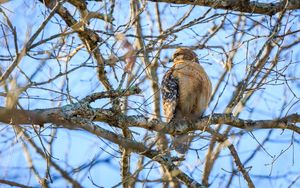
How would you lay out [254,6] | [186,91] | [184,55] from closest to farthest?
[254,6] < [186,91] < [184,55]

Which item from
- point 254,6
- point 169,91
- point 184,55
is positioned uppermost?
point 184,55

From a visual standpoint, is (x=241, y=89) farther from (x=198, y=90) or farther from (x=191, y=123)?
(x=198, y=90)

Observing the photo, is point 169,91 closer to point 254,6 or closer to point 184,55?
point 184,55

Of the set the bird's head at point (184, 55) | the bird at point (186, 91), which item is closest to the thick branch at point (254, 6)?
the bird at point (186, 91)

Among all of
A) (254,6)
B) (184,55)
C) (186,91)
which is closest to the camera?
(254,6)

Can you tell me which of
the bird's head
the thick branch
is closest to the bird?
the bird's head

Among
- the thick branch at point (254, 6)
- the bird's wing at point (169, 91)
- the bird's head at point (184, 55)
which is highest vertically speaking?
the bird's head at point (184, 55)

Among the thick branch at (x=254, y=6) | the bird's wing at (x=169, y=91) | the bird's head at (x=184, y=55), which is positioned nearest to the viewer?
the thick branch at (x=254, y=6)

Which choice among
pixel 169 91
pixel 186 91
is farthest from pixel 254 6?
pixel 169 91

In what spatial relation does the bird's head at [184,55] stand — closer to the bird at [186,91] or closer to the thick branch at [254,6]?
the bird at [186,91]

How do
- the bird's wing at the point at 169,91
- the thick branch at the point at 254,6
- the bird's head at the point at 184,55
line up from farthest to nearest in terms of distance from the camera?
the bird's head at the point at 184,55 < the bird's wing at the point at 169,91 < the thick branch at the point at 254,6

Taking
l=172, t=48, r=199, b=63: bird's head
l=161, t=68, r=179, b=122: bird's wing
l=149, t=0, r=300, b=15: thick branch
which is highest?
l=172, t=48, r=199, b=63: bird's head

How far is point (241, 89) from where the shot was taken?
14.7 feet

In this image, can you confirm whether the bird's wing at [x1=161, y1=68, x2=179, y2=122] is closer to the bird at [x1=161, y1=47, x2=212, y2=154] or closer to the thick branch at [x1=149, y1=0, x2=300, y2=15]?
the bird at [x1=161, y1=47, x2=212, y2=154]
